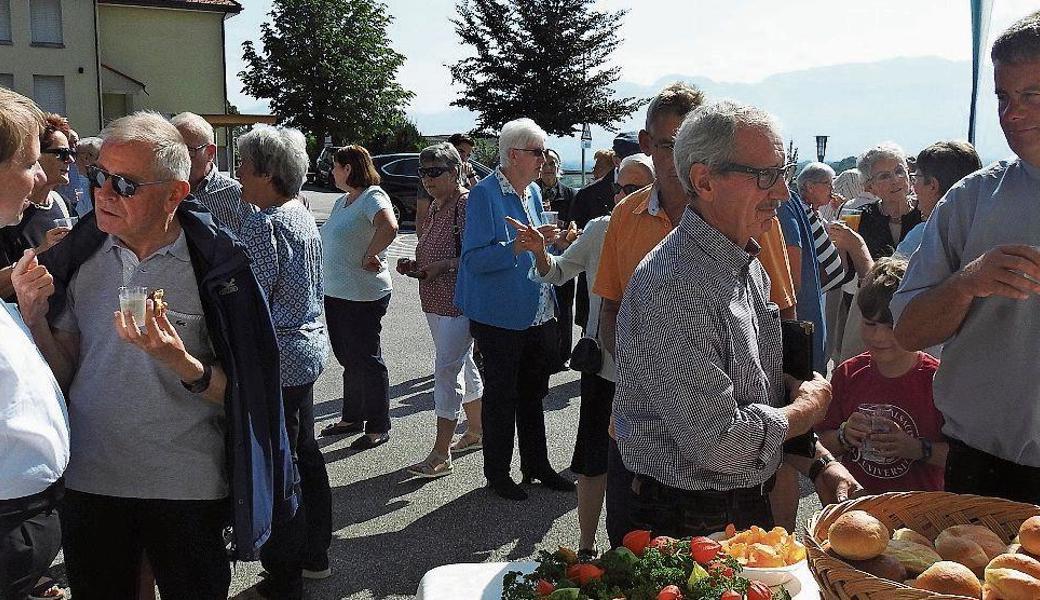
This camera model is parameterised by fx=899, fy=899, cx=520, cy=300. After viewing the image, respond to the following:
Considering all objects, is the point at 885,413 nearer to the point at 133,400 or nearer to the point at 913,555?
the point at 913,555

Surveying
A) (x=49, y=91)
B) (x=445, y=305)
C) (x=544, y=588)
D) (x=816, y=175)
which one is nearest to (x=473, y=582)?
(x=544, y=588)

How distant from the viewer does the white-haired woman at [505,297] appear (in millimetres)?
4957

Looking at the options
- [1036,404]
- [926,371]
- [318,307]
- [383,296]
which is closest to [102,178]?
[318,307]

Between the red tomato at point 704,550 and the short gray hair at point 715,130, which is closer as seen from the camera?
the red tomato at point 704,550

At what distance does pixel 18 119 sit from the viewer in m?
2.34

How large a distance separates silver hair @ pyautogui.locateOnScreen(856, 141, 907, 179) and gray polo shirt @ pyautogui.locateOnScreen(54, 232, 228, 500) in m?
4.81

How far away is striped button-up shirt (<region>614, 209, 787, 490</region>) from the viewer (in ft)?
7.02

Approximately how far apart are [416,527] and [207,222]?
2.57m

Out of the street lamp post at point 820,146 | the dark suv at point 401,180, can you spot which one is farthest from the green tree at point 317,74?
the street lamp post at point 820,146

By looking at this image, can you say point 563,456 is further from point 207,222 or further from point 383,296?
point 207,222

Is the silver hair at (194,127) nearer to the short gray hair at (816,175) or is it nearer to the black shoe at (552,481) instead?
the black shoe at (552,481)

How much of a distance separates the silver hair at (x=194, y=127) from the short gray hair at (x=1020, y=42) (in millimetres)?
3246

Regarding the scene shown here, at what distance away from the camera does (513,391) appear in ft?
16.7

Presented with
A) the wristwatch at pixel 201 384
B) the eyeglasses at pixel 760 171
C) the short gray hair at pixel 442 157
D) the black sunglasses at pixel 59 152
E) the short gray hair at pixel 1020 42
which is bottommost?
the wristwatch at pixel 201 384
